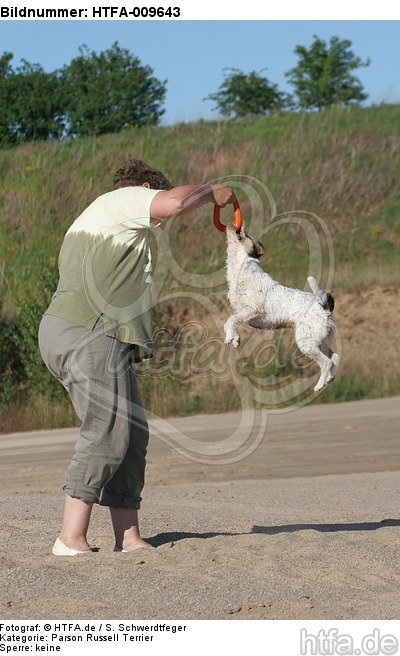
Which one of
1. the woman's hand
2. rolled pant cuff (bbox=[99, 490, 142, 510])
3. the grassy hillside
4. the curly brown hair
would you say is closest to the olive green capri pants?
rolled pant cuff (bbox=[99, 490, 142, 510])

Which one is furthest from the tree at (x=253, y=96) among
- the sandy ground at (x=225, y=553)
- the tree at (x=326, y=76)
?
the sandy ground at (x=225, y=553)

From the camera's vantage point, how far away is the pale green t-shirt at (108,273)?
6668 millimetres

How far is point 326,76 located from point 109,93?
35.2ft

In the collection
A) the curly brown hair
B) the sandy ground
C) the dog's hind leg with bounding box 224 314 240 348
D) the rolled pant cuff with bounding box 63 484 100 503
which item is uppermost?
the curly brown hair

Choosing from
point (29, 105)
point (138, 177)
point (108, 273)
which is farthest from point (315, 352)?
point (29, 105)

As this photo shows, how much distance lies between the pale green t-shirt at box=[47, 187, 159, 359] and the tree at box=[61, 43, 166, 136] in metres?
44.5

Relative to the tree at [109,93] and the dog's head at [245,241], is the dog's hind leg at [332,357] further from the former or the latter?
the tree at [109,93]

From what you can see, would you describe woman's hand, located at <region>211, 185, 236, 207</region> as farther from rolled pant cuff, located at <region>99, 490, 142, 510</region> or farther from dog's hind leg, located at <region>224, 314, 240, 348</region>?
rolled pant cuff, located at <region>99, 490, 142, 510</region>

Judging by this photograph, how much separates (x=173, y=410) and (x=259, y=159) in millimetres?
20165

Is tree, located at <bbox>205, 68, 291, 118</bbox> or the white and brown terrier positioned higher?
tree, located at <bbox>205, 68, 291, 118</bbox>

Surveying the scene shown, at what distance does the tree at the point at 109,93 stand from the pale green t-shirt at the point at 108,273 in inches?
1753

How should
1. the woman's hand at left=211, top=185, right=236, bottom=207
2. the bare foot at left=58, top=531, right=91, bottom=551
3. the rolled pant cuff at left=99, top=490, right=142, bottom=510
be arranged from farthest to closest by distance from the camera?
1. the rolled pant cuff at left=99, top=490, right=142, bottom=510
2. the bare foot at left=58, top=531, right=91, bottom=551
3. the woman's hand at left=211, top=185, right=236, bottom=207

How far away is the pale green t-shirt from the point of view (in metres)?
6.67
